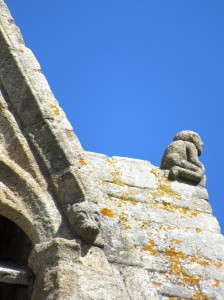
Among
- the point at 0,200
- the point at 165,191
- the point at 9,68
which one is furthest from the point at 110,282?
the point at 9,68

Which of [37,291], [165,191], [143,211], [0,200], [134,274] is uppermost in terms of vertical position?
[165,191]

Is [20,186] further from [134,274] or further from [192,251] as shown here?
[192,251]

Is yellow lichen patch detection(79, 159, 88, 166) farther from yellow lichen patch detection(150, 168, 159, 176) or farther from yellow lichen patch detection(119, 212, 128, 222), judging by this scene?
yellow lichen patch detection(150, 168, 159, 176)

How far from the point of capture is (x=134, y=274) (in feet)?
15.5

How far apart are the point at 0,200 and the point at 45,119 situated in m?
0.91

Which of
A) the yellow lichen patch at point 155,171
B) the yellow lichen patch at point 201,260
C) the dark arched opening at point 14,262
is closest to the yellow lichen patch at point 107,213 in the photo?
the dark arched opening at point 14,262

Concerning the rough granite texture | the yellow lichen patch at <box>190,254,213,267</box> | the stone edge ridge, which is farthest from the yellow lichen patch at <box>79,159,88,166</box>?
the yellow lichen patch at <box>190,254,213,267</box>

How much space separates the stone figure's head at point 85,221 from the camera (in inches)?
182

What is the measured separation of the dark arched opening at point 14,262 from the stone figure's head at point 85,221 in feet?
1.57

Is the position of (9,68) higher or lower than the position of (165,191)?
higher

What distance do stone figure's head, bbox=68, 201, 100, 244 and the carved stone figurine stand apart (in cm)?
179

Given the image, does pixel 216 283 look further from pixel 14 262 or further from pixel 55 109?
pixel 55 109

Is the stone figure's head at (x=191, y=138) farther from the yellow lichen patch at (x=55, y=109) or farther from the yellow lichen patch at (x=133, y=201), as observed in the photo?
the yellow lichen patch at (x=55, y=109)

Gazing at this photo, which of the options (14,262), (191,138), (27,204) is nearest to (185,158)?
(191,138)
